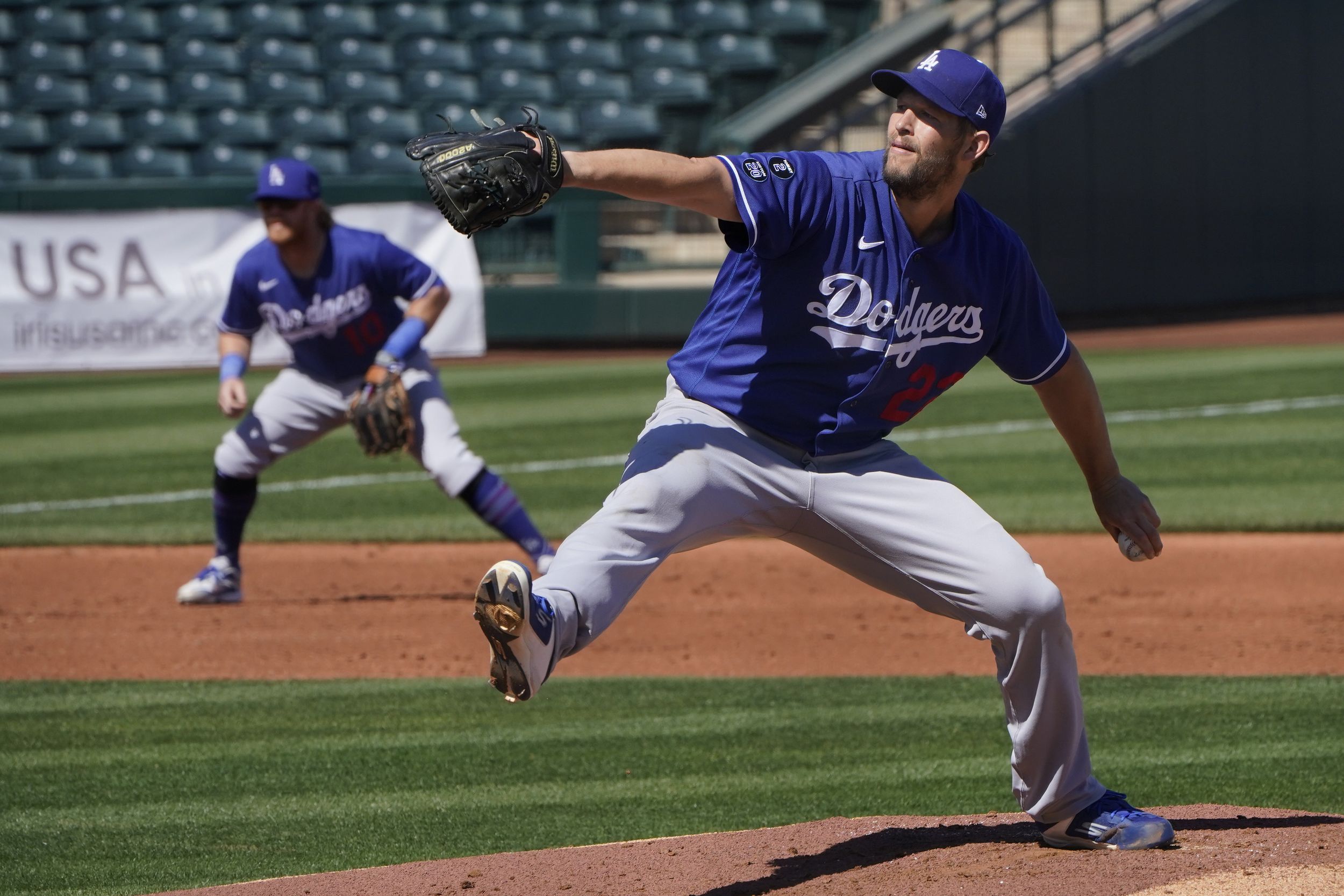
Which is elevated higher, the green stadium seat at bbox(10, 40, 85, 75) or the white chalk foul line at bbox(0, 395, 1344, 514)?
the green stadium seat at bbox(10, 40, 85, 75)

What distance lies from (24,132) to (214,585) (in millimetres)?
14866

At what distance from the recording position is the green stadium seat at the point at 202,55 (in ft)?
68.5

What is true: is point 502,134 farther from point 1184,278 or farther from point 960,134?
point 1184,278

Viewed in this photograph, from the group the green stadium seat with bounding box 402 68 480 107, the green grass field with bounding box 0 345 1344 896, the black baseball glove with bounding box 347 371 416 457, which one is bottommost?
the green grass field with bounding box 0 345 1344 896

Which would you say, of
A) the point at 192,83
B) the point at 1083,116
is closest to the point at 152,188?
the point at 192,83

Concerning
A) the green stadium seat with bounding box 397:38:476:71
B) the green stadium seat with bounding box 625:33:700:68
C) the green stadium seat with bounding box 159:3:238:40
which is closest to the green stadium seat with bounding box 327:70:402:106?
the green stadium seat with bounding box 397:38:476:71

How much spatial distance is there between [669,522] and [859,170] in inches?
35.4

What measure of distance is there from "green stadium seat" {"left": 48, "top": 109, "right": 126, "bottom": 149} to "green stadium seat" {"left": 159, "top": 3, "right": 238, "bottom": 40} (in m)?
1.77

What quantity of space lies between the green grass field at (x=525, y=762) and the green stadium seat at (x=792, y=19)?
15.9m

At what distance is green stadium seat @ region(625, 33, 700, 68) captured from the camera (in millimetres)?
20312

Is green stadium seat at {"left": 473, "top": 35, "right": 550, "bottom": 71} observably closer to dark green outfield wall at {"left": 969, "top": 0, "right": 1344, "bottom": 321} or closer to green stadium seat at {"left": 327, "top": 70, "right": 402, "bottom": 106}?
green stadium seat at {"left": 327, "top": 70, "right": 402, "bottom": 106}

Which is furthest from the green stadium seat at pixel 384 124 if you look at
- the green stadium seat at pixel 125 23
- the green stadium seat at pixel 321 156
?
the green stadium seat at pixel 125 23

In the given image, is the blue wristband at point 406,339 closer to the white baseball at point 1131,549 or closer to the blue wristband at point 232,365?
the blue wristband at point 232,365

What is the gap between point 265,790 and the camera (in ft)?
15.0
